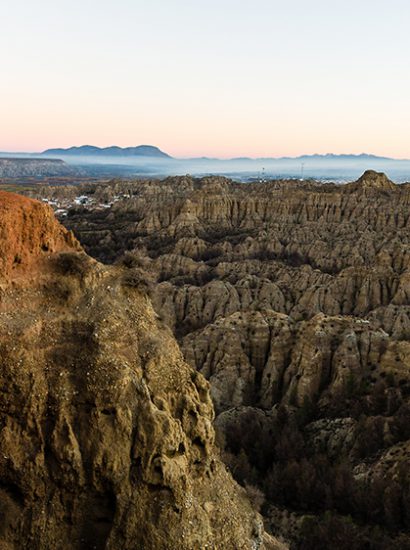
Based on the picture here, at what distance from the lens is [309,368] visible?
31531 millimetres

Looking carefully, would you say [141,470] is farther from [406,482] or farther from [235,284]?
[235,284]

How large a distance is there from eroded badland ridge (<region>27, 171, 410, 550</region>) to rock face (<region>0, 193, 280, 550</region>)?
126 inches

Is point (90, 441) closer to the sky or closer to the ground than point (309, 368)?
closer to the sky

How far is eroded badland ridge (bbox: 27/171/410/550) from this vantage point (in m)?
20.1

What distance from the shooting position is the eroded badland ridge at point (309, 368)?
792 inches

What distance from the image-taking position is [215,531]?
10.9m

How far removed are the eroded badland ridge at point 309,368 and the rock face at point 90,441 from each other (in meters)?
3.20

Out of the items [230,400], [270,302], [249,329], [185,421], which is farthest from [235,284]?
[185,421]

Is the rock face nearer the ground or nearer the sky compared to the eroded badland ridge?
nearer the sky

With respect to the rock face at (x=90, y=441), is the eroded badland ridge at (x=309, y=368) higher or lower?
lower

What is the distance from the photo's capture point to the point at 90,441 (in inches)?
410

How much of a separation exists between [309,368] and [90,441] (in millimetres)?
23200

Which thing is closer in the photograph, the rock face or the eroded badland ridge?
the rock face

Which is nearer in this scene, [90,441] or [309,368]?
[90,441]
